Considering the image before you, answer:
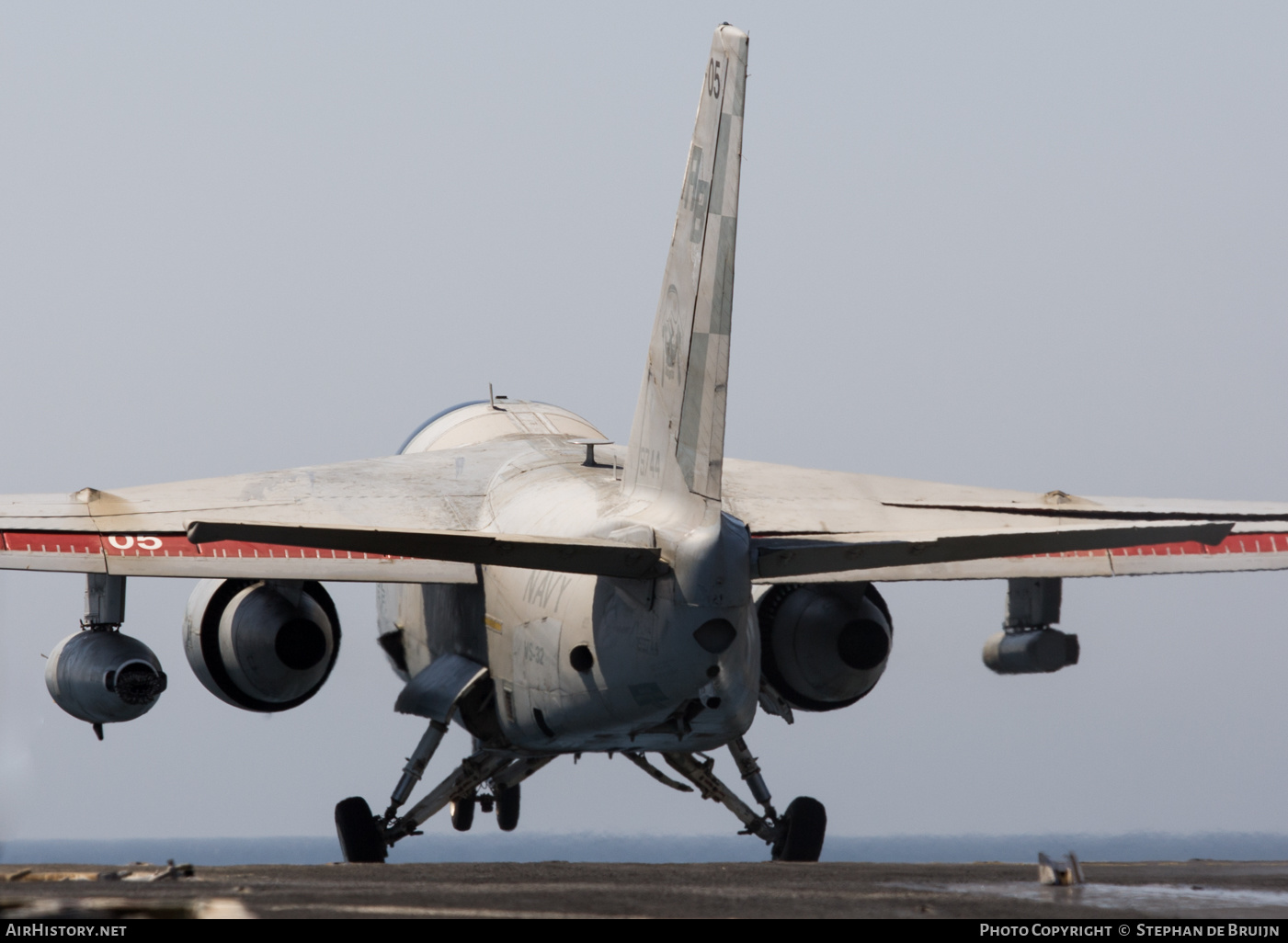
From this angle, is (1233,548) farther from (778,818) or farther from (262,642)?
(262,642)

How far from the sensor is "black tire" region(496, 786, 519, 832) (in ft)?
79.5

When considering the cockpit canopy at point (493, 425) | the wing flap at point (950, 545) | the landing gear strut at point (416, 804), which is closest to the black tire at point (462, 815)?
the landing gear strut at point (416, 804)

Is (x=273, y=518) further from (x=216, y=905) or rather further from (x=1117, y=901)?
(x=1117, y=901)

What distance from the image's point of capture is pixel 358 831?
1941cm

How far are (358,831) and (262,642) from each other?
9.37ft

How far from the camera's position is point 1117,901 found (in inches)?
459

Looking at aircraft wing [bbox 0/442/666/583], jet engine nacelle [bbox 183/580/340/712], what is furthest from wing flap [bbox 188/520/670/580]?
jet engine nacelle [bbox 183/580/340/712]

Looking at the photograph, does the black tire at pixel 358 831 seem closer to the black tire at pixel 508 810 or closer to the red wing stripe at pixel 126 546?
the red wing stripe at pixel 126 546

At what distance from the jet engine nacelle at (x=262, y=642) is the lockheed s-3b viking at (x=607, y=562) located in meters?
0.03

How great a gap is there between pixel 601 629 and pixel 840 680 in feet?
16.2

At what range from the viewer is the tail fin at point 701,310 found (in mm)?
13984

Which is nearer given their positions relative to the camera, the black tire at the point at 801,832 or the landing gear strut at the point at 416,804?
the landing gear strut at the point at 416,804

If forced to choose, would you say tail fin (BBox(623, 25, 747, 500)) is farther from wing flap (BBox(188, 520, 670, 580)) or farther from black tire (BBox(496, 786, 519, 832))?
black tire (BBox(496, 786, 519, 832))

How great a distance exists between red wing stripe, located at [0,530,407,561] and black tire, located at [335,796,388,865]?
360cm
